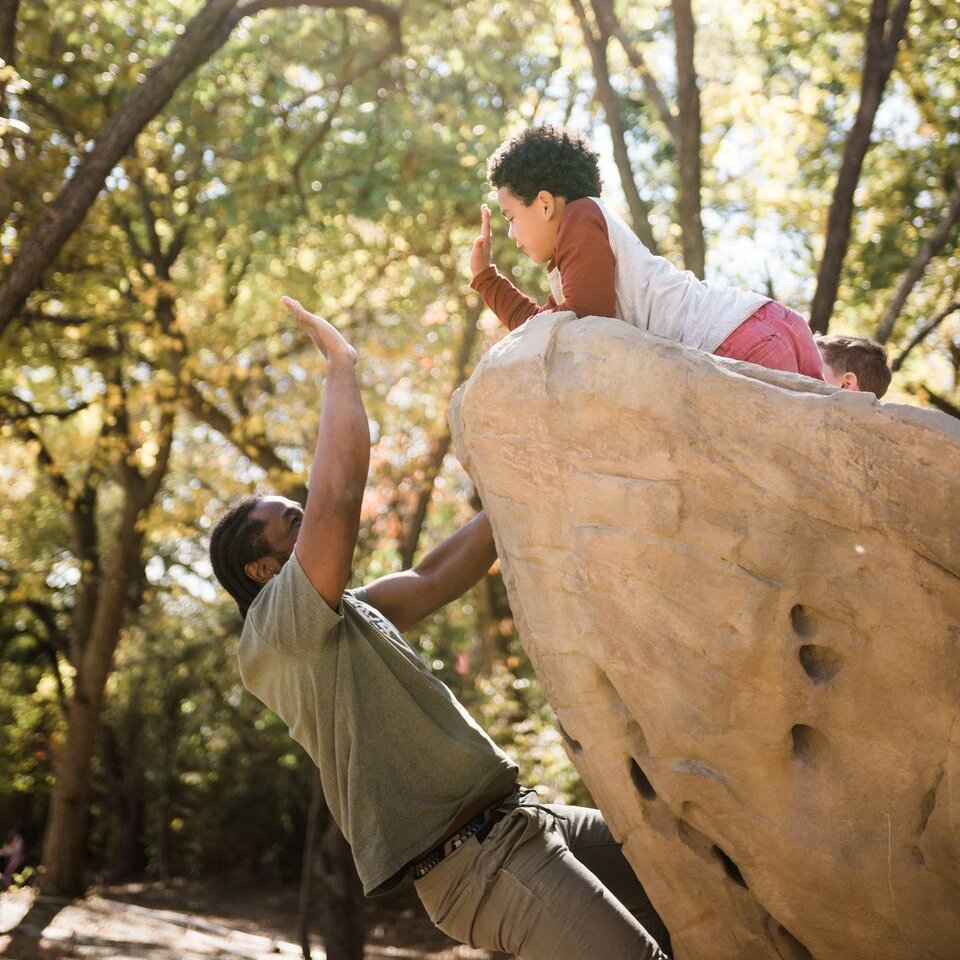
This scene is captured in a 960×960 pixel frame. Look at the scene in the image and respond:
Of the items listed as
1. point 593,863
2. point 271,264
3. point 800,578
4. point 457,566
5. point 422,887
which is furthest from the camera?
point 271,264

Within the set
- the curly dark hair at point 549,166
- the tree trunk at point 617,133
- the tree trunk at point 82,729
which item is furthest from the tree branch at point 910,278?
the tree trunk at point 82,729

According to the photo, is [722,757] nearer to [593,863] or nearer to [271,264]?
[593,863]

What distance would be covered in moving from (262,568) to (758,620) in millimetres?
1535

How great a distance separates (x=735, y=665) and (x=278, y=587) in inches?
49.4

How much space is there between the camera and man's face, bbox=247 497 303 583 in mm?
3607

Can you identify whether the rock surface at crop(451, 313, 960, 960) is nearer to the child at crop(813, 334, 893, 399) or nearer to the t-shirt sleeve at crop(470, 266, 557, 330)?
the t-shirt sleeve at crop(470, 266, 557, 330)

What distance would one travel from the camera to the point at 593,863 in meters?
3.55

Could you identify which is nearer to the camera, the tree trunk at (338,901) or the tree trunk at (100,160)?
the tree trunk at (100,160)

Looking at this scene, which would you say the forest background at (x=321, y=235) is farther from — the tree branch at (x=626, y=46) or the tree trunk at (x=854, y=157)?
the tree trunk at (x=854, y=157)

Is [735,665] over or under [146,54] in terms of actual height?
under

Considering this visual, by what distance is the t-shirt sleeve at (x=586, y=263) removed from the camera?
124 inches

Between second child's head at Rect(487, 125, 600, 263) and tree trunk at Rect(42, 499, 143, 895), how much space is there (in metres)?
8.09

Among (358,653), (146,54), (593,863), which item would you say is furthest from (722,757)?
(146,54)

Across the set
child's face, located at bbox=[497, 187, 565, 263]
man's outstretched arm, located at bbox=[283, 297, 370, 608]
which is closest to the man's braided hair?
man's outstretched arm, located at bbox=[283, 297, 370, 608]
